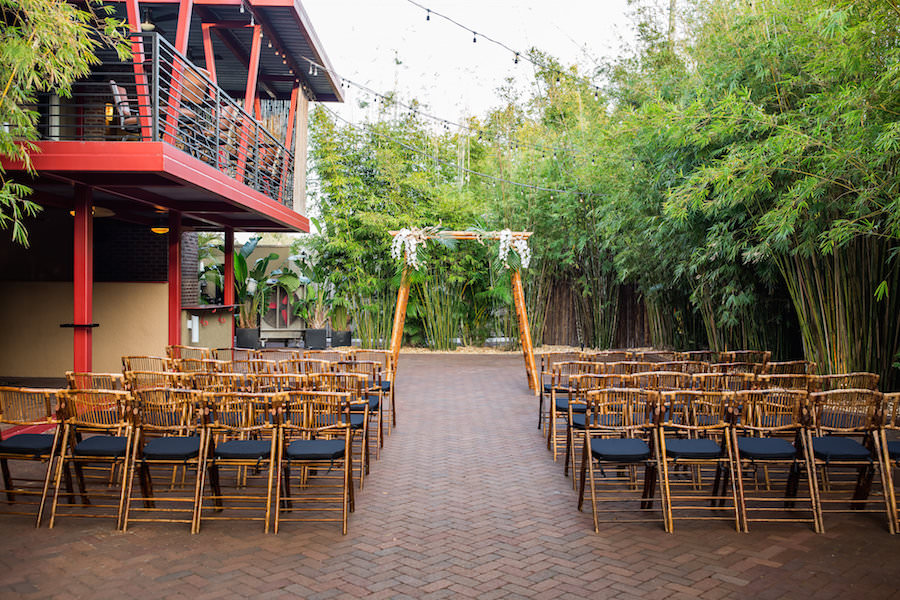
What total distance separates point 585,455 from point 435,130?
14272 mm

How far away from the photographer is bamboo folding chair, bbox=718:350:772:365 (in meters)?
6.88

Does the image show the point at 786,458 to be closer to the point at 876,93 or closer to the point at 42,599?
the point at 876,93

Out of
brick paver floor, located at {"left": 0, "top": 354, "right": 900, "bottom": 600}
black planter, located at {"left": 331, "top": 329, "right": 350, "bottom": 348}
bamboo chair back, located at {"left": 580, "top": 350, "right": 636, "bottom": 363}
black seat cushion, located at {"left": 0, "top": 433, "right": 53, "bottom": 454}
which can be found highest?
black planter, located at {"left": 331, "top": 329, "right": 350, "bottom": 348}

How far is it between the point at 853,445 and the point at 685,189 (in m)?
3.39

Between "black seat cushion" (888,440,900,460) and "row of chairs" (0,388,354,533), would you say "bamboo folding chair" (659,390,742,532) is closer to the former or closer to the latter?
"black seat cushion" (888,440,900,460)

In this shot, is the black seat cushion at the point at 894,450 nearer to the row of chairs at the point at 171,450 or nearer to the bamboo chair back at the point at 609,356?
the bamboo chair back at the point at 609,356

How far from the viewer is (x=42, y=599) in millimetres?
3121

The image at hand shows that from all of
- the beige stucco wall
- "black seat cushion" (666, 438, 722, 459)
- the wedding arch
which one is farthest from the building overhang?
"black seat cushion" (666, 438, 722, 459)

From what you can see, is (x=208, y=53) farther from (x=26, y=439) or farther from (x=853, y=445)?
(x=853, y=445)

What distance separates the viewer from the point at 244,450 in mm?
4160

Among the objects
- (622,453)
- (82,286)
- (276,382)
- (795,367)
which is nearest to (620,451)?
(622,453)

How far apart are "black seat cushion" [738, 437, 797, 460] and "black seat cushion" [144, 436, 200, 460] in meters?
3.43

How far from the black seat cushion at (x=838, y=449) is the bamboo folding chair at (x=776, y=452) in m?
0.10

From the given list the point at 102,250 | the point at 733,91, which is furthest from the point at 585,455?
the point at 102,250
